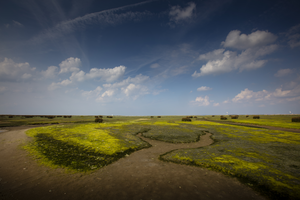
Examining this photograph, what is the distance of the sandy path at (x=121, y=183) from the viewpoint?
26.3 ft

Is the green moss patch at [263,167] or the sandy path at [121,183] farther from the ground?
the green moss patch at [263,167]

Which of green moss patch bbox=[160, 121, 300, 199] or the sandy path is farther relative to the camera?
green moss patch bbox=[160, 121, 300, 199]

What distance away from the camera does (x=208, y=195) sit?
26.2 ft

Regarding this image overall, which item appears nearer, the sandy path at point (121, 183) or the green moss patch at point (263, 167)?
the sandy path at point (121, 183)

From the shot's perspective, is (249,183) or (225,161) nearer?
(249,183)

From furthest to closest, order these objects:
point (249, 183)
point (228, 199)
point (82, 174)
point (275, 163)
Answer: point (275, 163)
point (82, 174)
point (249, 183)
point (228, 199)

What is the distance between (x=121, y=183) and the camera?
31.2ft

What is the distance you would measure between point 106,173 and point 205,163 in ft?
33.4

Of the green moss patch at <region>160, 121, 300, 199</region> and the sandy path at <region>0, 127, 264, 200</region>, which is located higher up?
the green moss patch at <region>160, 121, 300, 199</region>

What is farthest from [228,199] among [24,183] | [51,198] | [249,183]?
[24,183]

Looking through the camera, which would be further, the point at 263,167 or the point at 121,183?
the point at 263,167

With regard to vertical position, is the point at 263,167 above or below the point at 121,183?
above

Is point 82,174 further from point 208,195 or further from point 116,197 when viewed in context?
point 208,195

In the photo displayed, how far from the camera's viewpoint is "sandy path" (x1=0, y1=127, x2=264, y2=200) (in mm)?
8031
